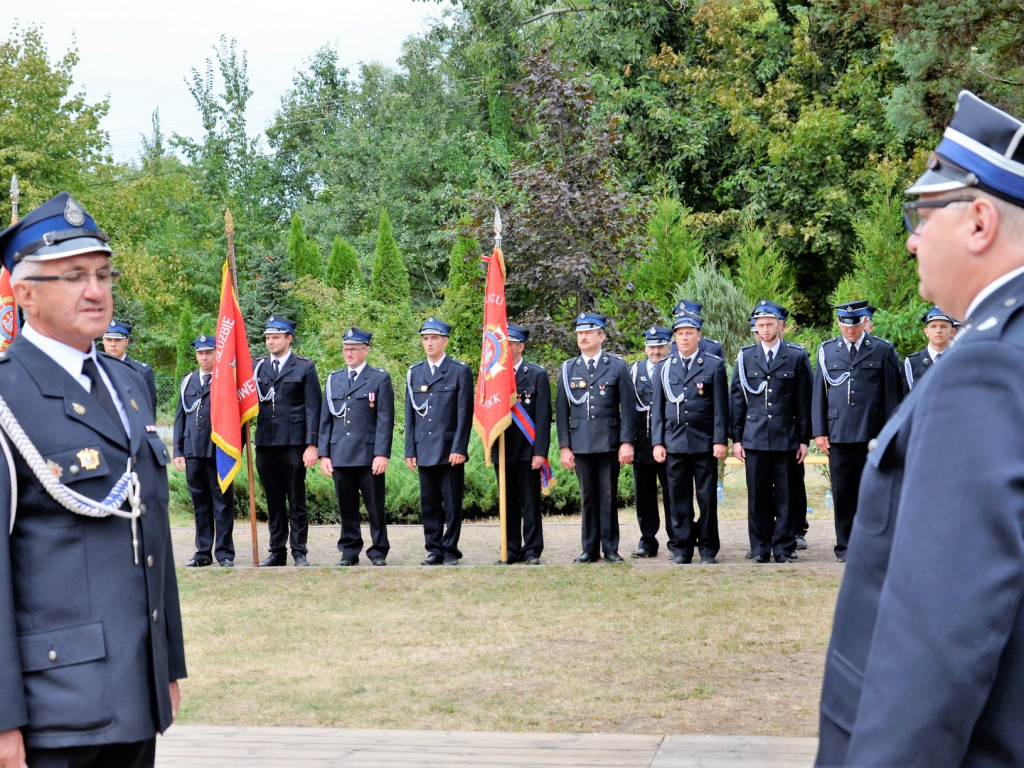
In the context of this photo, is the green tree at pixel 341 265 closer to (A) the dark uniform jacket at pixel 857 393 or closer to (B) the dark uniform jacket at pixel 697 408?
(B) the dark uniform jacket at pixel 697 408

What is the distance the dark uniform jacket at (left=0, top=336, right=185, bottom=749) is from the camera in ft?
9.17

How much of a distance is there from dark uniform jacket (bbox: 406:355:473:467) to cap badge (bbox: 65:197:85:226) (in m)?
7.95

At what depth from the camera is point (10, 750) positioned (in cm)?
270

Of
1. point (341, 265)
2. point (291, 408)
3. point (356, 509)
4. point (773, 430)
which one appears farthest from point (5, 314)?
point (341, 265)

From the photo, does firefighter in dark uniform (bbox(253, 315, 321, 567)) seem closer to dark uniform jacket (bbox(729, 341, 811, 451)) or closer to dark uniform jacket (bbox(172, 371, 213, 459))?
dark uniform jacket (bbox(172, 371, 213, 459))

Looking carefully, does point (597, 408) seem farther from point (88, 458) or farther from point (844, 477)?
point (88, 458)

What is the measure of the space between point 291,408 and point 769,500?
15.2ft

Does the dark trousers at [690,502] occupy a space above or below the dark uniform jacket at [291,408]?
below

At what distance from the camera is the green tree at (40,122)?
29406 mm

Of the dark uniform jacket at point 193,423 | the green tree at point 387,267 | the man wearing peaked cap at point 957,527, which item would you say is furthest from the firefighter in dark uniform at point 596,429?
the green tree at point 387,267

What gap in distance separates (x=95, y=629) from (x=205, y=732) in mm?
2591

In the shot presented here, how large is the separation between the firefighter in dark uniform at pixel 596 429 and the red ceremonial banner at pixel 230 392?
2985 mm

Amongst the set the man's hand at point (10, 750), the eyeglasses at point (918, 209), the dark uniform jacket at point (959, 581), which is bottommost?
the man's hand at point (10, 750)

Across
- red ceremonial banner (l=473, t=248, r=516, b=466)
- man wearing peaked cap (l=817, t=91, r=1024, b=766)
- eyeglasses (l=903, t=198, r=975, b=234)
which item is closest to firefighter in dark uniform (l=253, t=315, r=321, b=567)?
red ceremonial banner (l=473, t=248, r=516, b=466)
